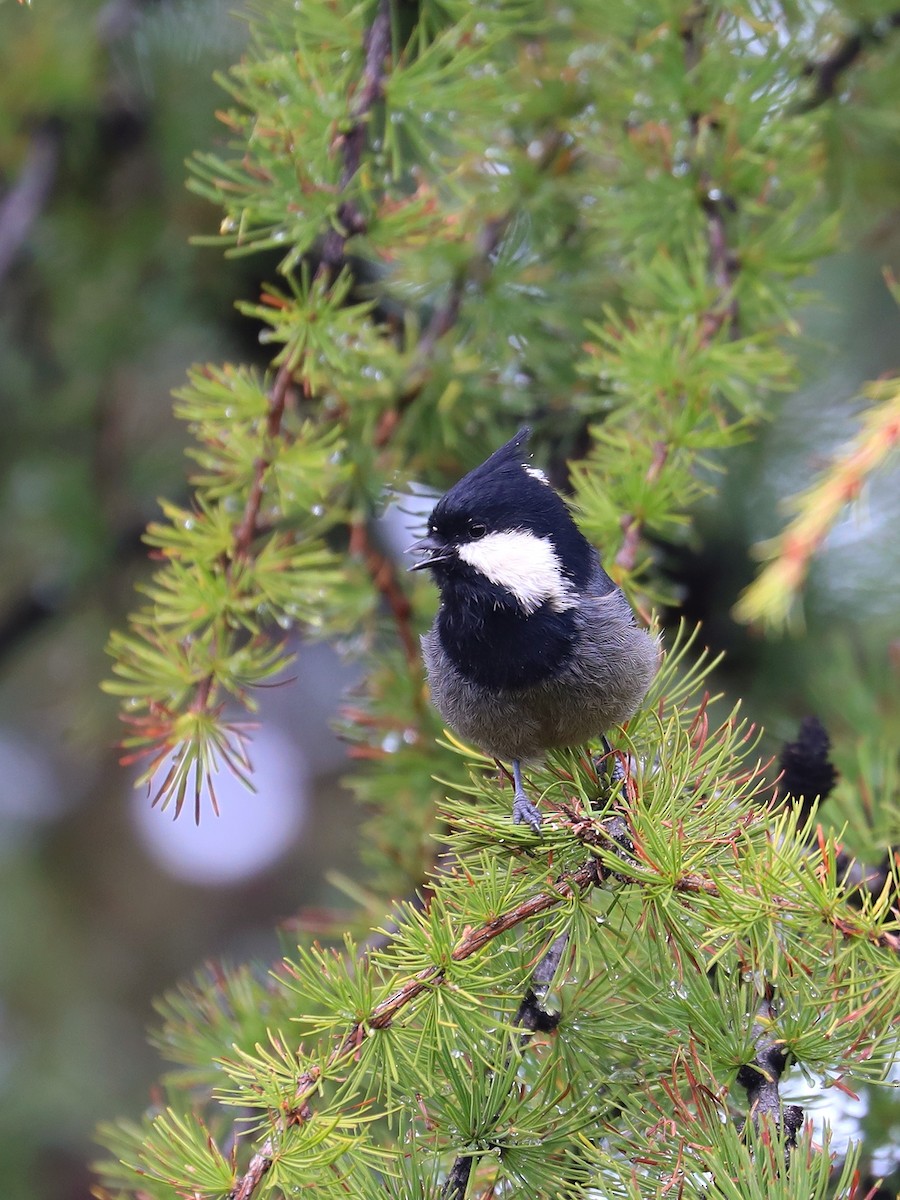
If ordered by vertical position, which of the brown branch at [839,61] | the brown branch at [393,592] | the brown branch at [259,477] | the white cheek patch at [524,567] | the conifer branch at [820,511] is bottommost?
the brown branch at [393,592]

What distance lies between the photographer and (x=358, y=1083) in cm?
126

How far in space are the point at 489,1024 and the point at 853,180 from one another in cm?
215

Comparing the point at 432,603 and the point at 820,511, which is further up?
the point at 820,511

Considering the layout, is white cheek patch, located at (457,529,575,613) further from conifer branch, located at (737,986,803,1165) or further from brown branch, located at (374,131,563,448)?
conifer branch, located at (737,986,803,1165)

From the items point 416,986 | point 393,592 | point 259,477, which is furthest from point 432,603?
point 416,986

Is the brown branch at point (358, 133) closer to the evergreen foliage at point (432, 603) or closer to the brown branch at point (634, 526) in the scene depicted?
the evergreen foliage at point (432, 603)

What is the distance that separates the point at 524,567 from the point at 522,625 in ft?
0.36

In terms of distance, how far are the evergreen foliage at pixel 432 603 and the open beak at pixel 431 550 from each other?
0.13m

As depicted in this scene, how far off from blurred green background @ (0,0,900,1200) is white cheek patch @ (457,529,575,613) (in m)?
0.51

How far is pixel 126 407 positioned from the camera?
3.55 metres

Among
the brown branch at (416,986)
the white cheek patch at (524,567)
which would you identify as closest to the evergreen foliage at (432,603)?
the brown branch at (416,986)

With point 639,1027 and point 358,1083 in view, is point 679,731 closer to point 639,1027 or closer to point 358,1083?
point 639,1027

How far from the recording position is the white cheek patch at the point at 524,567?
6.78 ft

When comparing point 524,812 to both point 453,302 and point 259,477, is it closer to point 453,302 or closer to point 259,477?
point 259,477
